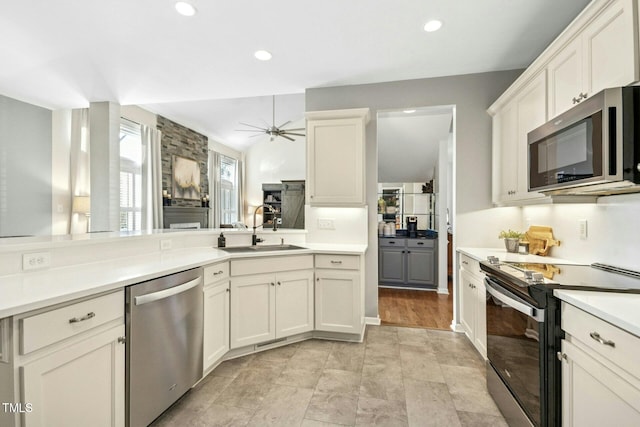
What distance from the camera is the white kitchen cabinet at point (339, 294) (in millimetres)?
2752

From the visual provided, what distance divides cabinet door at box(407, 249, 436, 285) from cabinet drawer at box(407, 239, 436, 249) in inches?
2.5

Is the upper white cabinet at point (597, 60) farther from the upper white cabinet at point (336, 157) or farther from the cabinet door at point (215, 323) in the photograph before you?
the cabinet door at point (215, 323)

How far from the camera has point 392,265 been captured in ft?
16.0

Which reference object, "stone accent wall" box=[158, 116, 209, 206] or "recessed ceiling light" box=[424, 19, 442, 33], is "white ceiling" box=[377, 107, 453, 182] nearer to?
"recessed ceiling light" box=[424, 19, 442, 33]

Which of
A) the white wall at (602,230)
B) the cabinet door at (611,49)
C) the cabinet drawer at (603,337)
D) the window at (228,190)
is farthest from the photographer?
the window at (228,190)

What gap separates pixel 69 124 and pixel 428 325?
5.77 meters

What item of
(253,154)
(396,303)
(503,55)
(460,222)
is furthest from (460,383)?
(253,154)

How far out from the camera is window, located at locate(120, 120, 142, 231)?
4.74 metres

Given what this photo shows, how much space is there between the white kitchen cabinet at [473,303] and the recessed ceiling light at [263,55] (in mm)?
2611

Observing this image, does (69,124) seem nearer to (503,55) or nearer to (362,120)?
(362,120)

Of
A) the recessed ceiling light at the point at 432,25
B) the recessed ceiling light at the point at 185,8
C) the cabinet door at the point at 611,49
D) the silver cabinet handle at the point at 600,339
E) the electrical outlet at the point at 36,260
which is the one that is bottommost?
the silver cabinet handle at the point at 600,339

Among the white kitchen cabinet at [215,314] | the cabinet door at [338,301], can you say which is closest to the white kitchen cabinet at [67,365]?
the white kitchen cabinet at [215,314]

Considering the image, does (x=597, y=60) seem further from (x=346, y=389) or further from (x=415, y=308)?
(x=415, y=308)

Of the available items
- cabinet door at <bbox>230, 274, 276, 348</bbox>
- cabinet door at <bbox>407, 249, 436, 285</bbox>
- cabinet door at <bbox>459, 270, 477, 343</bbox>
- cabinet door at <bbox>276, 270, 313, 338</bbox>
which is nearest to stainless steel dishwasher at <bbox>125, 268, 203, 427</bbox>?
cabinet door at <bbox>230, 274, 276, 348</bbox>
